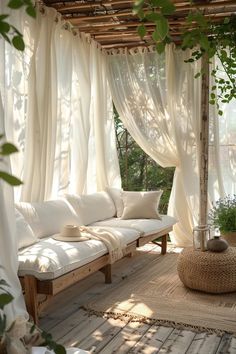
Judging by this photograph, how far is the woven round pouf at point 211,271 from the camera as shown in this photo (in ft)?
11.9

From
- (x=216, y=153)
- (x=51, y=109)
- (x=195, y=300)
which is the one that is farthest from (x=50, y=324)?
(x=216, y=153)

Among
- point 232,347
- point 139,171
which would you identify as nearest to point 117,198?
point 139,171

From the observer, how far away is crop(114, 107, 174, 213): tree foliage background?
6.53m

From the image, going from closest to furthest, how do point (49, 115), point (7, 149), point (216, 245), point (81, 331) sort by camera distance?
point (7, 149)
point (81, 331)
point (216, 245)
point (49, 115)

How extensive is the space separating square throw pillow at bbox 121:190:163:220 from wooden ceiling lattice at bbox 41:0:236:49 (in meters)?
1.85

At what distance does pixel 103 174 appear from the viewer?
581 cm

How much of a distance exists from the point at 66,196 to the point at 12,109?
121 centimetres

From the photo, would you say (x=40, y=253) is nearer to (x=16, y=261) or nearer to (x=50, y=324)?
(x=16, y=261)

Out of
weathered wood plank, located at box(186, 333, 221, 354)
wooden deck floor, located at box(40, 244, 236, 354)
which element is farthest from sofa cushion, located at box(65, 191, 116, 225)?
weathered wood plank, located at box(186, 333, 221, 354)

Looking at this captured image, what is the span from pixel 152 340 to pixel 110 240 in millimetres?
1276

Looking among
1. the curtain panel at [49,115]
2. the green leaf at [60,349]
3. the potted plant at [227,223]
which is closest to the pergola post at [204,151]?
the potted plant at [227,223]

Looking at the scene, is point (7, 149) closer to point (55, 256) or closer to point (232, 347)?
point (232, 347)

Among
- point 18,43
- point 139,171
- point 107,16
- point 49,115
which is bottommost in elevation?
point 139,171

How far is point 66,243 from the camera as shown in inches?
141
